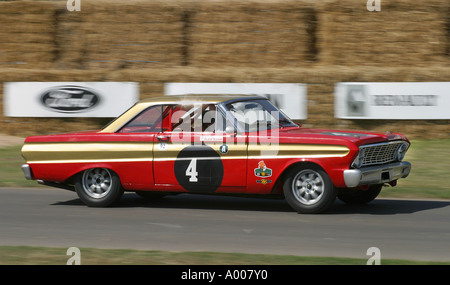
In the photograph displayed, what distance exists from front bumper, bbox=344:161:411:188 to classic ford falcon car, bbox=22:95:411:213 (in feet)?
0.04

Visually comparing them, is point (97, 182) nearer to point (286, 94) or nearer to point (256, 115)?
point (256, 115)

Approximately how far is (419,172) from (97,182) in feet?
18.5

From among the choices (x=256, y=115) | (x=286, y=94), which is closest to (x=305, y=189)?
(x=256, y=115)

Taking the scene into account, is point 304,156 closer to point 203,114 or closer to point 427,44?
point 203,114

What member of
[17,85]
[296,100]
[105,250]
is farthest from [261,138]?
[17,85]

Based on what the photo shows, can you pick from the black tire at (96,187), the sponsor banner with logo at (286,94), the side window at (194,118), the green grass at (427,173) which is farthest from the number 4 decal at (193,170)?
the sponsor banner with logo at (286,94)

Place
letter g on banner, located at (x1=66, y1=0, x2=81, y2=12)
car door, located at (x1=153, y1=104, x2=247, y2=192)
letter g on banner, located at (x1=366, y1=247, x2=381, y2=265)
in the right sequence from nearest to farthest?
letter g on banner, located at (x1=366, y1=247, x2=381, y2=265), car door, located at (x1=153, y1=104, x2=247, y2=192), letter g on banner, located at (x1=66, y1=0, x2=81, y2=12)

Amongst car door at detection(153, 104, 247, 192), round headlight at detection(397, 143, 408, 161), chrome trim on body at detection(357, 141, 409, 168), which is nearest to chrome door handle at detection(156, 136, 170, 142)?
car door at detection(153, 104, 247, 192)

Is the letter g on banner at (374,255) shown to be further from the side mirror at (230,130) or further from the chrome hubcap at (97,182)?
the chrome hubcap at (97,182)

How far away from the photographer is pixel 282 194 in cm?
901

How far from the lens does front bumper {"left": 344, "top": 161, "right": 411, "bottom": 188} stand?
8430mm

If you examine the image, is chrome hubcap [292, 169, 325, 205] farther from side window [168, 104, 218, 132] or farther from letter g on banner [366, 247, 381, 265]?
letter g on banner [366, 247, 381, 265]

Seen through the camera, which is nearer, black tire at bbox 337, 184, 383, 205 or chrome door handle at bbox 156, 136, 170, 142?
chrome door handle at bbox 156, 136, 170, 142

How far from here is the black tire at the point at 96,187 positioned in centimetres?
974
